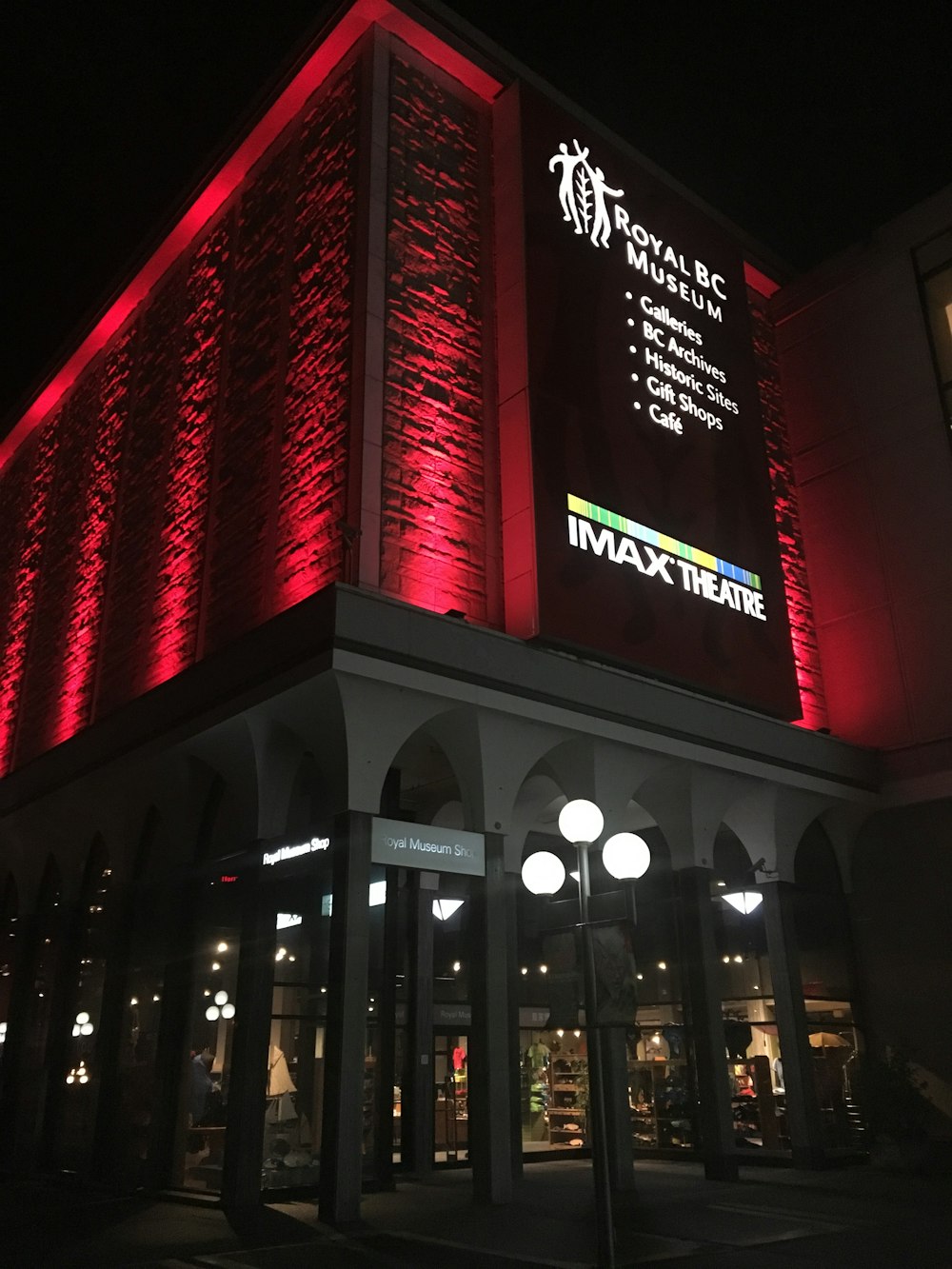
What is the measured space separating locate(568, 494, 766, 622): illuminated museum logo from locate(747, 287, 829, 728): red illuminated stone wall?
7.15ft

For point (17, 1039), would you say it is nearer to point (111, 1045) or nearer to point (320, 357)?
point (111, 1045)

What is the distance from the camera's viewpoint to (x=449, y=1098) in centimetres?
1736

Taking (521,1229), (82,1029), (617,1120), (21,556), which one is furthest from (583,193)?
(82,1029)

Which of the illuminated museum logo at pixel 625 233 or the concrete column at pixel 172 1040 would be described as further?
the illuminated museum logo at pixel 625 233

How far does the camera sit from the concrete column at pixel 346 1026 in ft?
36.0

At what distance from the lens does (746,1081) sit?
18.4 metres

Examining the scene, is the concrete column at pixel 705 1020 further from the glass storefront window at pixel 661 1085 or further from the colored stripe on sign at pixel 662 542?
the colored stripe on sign at pixel 662 542

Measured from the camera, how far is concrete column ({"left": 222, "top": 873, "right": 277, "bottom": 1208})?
40.1ft

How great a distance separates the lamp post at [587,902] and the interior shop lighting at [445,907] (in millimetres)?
8360

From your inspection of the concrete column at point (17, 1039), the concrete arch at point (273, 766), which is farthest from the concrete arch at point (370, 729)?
the concrete column at point (17, 1039)

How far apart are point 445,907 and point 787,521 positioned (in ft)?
34.9

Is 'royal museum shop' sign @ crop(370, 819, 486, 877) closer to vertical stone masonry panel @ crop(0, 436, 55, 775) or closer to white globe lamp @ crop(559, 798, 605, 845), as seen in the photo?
white globe lamp @ crop(559, 798, 605, 845)

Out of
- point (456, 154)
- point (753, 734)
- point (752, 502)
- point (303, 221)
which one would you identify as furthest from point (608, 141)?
point (753, 734)

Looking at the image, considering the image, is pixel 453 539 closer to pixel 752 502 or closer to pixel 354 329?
pixel 354 329
